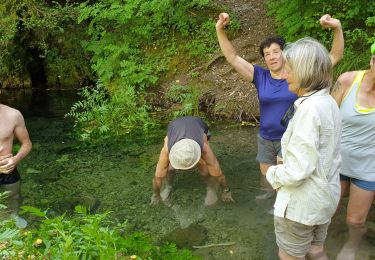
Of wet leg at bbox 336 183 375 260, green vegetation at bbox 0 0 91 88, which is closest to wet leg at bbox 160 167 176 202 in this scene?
wet leg at bbox 336 183 375 260

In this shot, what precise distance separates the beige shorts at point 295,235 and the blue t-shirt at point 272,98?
1.63m

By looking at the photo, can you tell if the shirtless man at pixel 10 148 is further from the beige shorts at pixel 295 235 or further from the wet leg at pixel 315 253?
the wet leg at pixel 315 253

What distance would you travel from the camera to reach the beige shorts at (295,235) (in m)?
2.68

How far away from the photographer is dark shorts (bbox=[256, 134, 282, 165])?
4.46m

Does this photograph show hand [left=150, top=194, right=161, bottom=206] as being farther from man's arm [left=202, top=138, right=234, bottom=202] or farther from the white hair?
the white hair

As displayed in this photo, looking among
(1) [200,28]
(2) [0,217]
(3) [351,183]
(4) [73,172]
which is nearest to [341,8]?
(1) [200,28]

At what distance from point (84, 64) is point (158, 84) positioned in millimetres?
3442

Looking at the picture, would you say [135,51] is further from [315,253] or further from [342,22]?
[315,253]

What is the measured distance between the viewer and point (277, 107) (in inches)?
166

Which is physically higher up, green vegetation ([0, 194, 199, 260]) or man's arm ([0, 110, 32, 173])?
man's arm ([0, 110, 32, 173])

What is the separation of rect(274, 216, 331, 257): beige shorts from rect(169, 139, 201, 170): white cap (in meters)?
1.77

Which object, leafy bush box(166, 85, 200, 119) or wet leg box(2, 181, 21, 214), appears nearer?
wet leg box(2, 181, 21, 214)

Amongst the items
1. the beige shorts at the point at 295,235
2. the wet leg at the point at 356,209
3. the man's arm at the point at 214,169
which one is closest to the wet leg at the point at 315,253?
the beige shorts at the point at 295,235

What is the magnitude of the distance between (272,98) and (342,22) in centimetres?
415
